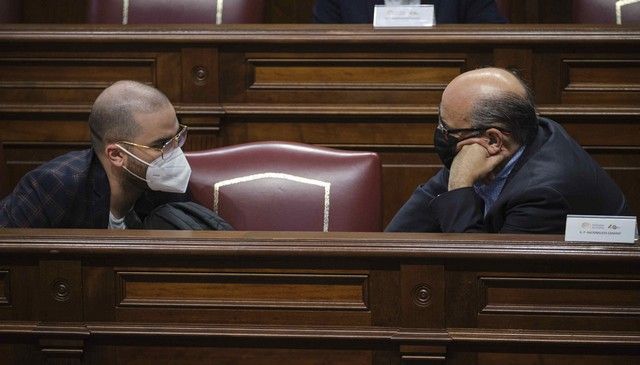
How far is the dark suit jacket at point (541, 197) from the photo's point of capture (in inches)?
44.2

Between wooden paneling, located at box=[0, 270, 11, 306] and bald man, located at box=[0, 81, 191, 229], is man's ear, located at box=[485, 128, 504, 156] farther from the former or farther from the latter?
wooden paneling, located at box=[0, 270, 11, 306]

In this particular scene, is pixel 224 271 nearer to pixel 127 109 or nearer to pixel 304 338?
pixel 304 338

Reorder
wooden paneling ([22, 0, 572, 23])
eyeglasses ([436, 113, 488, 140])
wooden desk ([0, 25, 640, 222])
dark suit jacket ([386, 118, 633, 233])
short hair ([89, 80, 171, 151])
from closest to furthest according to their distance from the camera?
dark suit jacket ([386, 118, 633, 233]), eyeglasses ([436, 113, 488, 140]), short hair ([89, 80, 171, 151]), wooden desk ([0, 25, 640, 222]), wooden paneling ([22, 0, 572, 23])

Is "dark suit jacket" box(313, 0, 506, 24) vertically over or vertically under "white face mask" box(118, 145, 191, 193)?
over

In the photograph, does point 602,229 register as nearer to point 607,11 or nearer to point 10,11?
point 607,11

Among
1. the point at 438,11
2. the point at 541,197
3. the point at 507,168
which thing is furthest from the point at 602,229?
the point at 438,11

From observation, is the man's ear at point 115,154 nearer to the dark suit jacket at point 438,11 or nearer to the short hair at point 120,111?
the short hair at point 120,111

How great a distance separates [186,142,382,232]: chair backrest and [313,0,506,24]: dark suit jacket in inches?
24.8

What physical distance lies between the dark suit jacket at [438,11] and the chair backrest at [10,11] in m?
0.67

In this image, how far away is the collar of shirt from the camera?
1.22m

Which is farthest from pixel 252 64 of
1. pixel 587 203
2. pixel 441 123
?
pixel 587 203

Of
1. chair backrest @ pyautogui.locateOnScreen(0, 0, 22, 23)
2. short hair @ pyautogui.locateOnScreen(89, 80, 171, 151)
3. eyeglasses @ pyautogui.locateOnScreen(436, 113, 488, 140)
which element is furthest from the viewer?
chair backrest @ pyautogui.locateOnScreen(0, 0, 22, 23)

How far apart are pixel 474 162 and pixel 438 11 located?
72 cm

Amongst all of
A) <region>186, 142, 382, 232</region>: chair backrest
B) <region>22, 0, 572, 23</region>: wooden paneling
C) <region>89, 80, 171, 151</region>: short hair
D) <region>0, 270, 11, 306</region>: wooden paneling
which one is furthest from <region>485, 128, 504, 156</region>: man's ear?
<region>22, 0, 572, 23</region>: wooden paneling
